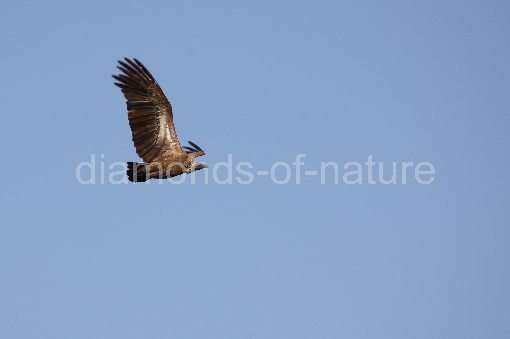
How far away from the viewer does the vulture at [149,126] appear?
36594mm

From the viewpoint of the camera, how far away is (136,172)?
3631 cm

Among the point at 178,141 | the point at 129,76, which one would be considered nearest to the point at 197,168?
the point at 178,141

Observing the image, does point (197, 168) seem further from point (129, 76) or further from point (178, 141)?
point (129, 76)

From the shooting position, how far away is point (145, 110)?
36.8 m

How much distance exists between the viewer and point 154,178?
37.1 metres

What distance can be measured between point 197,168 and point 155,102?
2.67 m

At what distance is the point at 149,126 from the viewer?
36906 mm

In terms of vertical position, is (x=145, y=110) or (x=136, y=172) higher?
(x=145, y=110)

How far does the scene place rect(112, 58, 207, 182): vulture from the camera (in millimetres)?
36594

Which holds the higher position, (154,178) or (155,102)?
(155,102)

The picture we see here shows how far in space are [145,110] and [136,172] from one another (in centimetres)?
193

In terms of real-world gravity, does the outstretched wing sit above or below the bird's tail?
above

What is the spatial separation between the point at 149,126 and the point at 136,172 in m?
1.54

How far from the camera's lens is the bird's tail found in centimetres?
3625
